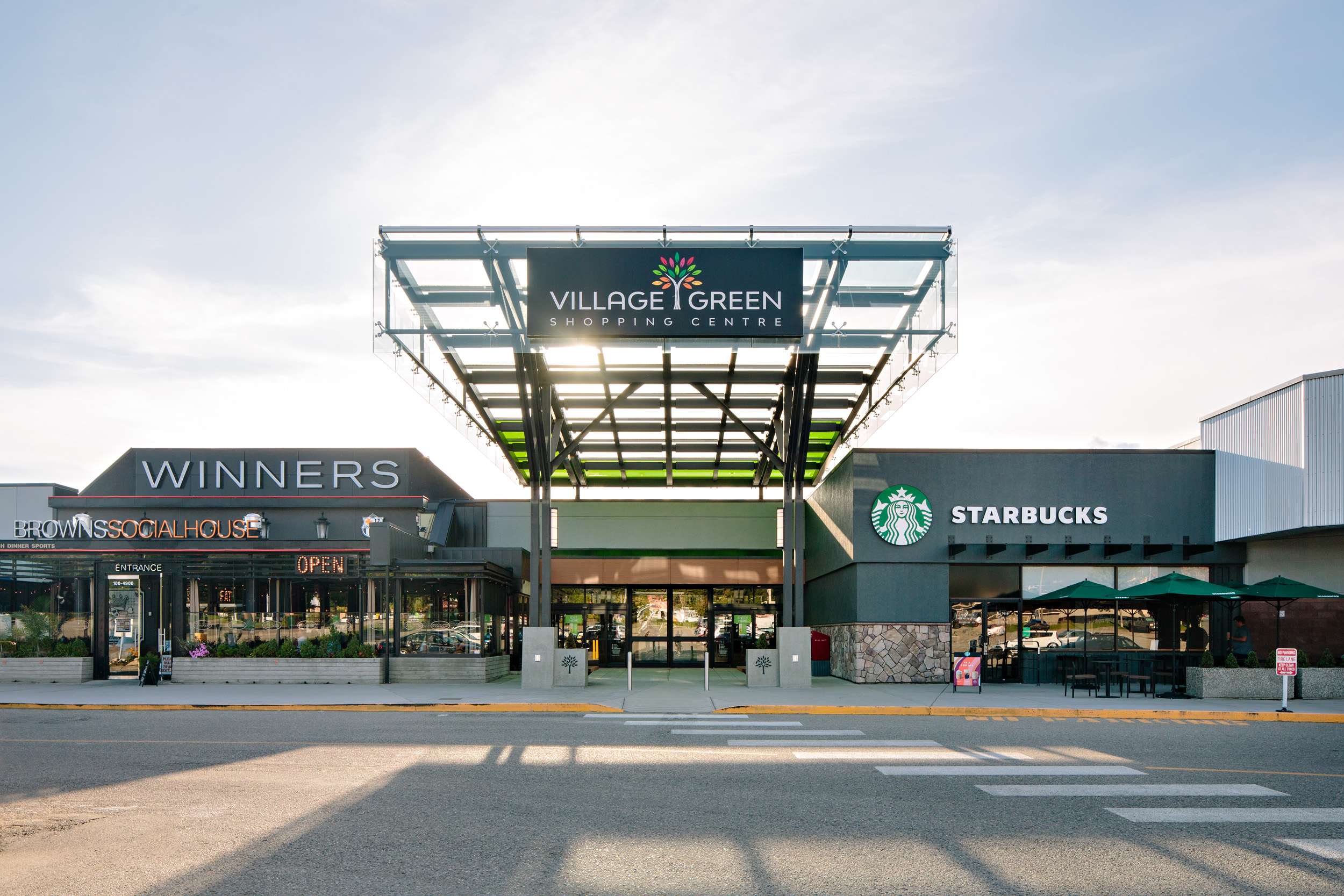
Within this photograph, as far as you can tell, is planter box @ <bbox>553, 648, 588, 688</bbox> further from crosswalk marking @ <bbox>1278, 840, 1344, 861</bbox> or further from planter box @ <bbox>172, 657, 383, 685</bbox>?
crosswalk marking @ <bbox>1278, 840, 1344, 861</bbox>

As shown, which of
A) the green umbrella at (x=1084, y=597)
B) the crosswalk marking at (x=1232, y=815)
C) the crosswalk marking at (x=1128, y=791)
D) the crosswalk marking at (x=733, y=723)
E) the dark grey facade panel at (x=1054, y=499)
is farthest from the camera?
the dark grey facade panel at (x=1054, y=499)

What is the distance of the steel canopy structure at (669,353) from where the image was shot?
19.8 m

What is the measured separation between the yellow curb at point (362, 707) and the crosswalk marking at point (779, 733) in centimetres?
378

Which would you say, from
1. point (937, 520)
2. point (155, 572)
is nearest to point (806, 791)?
point (937, 520)

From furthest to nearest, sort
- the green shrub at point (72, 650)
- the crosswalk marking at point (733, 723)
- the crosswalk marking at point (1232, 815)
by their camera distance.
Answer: the green shrub at point (72, 650)
the crosswalk marking at point (733, 723)
the crosswalk marking at point (1232, 815)

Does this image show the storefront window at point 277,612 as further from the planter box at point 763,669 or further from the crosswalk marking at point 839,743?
the crosswalk marking at point 839,743

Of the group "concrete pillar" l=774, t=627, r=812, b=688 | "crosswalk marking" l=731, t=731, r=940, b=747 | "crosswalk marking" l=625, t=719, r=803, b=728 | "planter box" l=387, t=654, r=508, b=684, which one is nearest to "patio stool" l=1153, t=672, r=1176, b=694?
"concrete pillar" l=774, t=627, r=812, b=688

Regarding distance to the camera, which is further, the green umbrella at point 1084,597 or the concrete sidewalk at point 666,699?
the green umbrella at point 1084,597

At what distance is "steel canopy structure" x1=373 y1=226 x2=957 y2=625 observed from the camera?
19750 mm

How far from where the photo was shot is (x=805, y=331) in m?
20.9

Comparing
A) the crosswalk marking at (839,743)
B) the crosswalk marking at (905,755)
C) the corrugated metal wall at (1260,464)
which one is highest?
the corrugated metal wall at (1260,464)

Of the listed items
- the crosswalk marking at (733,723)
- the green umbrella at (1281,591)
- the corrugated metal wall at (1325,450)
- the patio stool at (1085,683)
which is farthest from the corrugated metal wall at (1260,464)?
the crosswalk marking at (733,723)

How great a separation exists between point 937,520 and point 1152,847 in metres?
17.1

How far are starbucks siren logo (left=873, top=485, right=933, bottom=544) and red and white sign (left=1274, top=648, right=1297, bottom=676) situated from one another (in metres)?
8.06
